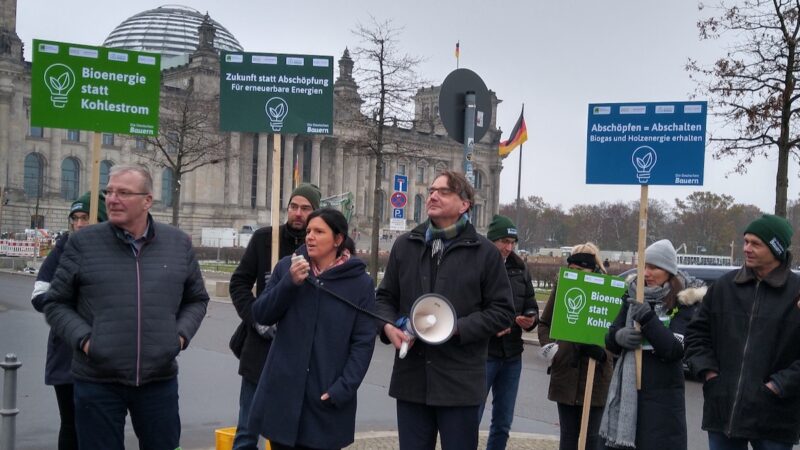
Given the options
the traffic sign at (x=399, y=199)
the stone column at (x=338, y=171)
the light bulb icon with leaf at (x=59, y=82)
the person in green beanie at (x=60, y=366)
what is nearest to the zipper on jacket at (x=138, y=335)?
the person in green beanie at (x=60, y=366)

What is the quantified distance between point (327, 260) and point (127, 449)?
449 cm

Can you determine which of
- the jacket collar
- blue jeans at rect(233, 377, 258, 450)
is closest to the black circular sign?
blue jeans at rect(233, 377, 258, 450)

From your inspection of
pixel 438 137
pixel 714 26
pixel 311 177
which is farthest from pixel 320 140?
pixel 714 26

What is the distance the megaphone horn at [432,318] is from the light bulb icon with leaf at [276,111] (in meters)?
2.54

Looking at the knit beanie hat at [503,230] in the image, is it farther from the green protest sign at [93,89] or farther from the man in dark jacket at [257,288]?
the green protest sign at [93,89]

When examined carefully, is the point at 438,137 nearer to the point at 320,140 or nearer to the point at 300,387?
the point at 320,140

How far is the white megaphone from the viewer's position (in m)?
5.12

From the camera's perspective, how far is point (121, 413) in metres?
5.18

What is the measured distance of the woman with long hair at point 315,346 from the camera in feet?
15.8

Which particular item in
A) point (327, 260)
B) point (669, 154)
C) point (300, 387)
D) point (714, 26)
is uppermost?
point (714, 26)

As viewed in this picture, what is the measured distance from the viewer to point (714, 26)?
19.0 m

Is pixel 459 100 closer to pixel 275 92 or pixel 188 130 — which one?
pixel 275 92

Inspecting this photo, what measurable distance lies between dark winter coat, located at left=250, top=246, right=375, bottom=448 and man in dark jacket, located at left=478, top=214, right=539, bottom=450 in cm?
247

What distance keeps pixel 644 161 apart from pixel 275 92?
125 inches
